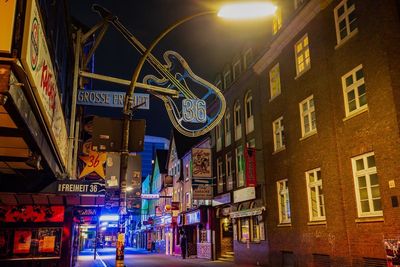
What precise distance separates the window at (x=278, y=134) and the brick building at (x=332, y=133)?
55 millimetres

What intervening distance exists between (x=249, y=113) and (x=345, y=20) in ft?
37.1

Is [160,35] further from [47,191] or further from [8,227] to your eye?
[8,227]

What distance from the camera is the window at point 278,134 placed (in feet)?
69.9

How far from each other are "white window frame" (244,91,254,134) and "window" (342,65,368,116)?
10270 millimetres

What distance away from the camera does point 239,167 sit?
27156 mm

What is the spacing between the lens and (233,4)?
8656mm

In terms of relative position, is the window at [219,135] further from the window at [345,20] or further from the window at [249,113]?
the window at [345,20]

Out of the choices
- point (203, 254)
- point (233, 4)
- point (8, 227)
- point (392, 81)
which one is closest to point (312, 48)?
point (392, 81)

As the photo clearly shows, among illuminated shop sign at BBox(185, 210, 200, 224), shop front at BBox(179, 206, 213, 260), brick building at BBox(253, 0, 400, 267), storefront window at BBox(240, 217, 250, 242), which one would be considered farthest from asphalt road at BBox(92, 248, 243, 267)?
brick building at BBox(253, 0, 400, 267)

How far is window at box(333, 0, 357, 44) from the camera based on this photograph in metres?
15.5

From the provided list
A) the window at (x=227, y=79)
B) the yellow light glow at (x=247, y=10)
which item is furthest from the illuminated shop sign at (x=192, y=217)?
the yellow light glow at (x=247, y=10)

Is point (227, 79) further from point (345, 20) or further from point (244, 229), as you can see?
point (345, 20)

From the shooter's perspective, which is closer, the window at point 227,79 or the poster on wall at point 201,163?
the poster on wall at point 201,163

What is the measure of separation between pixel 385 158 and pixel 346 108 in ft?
9.93
